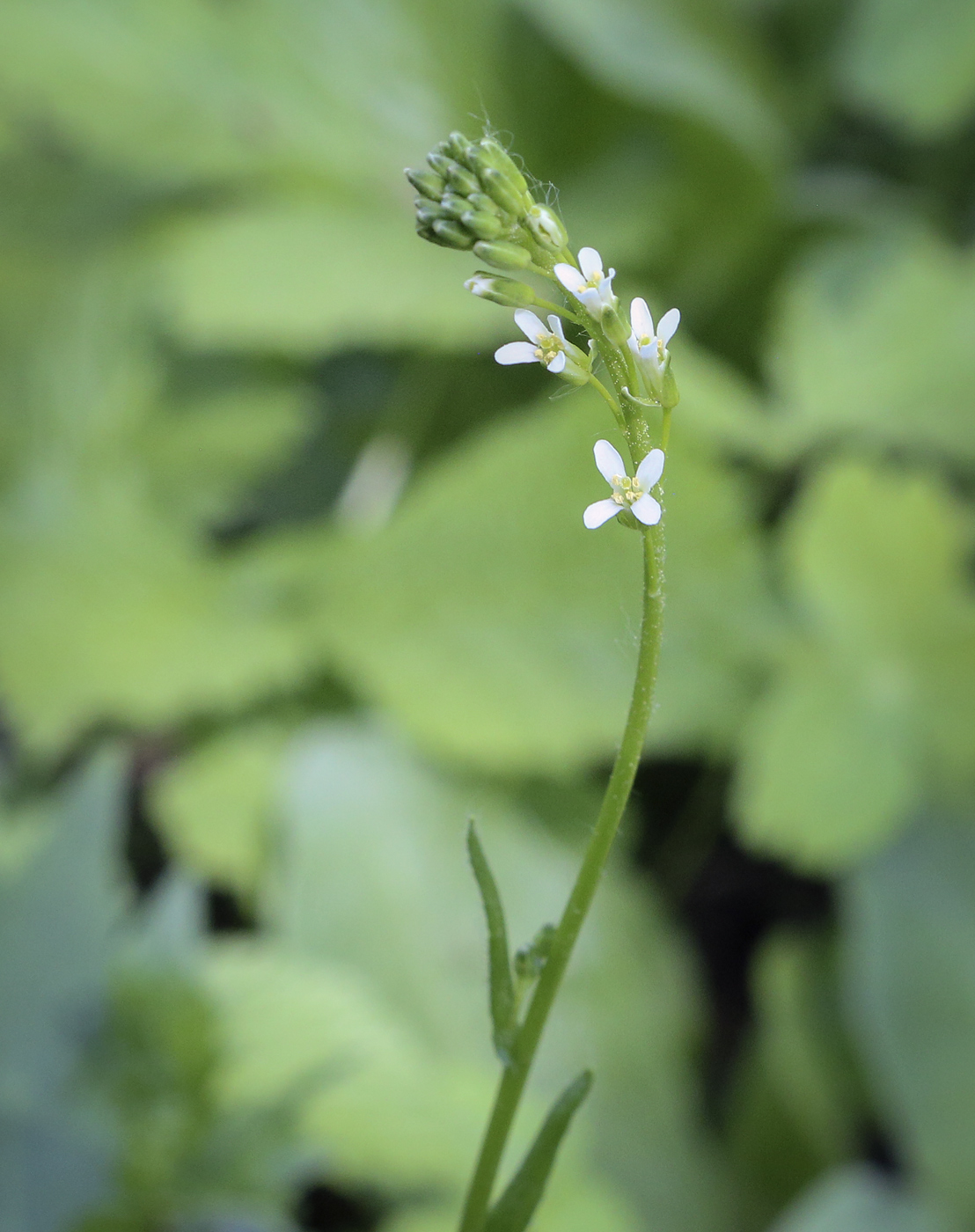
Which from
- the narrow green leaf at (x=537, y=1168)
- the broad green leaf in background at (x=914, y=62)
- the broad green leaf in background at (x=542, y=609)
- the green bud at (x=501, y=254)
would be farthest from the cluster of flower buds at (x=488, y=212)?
the broad green leaf in background at (x=914, y=62)

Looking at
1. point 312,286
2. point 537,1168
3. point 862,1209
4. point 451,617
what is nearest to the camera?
point 537,1168

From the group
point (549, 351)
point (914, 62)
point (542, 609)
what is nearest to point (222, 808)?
point (542, 609)

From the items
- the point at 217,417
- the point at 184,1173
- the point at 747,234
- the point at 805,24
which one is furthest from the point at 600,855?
the point at 805,24

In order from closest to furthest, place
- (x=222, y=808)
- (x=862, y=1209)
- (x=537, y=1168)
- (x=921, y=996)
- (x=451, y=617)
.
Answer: (x=537, y=1168), (x=862, y=1209), (x=921, y=996), (x=222, y=808), (x=451, y=617)

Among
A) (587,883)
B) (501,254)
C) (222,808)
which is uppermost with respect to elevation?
(222,808)

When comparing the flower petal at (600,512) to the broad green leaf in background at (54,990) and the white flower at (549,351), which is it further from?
the broad green leaf in background at (54,990)

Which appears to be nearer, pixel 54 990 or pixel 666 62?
pixel 54 990

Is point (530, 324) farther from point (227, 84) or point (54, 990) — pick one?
point (227, 84)
